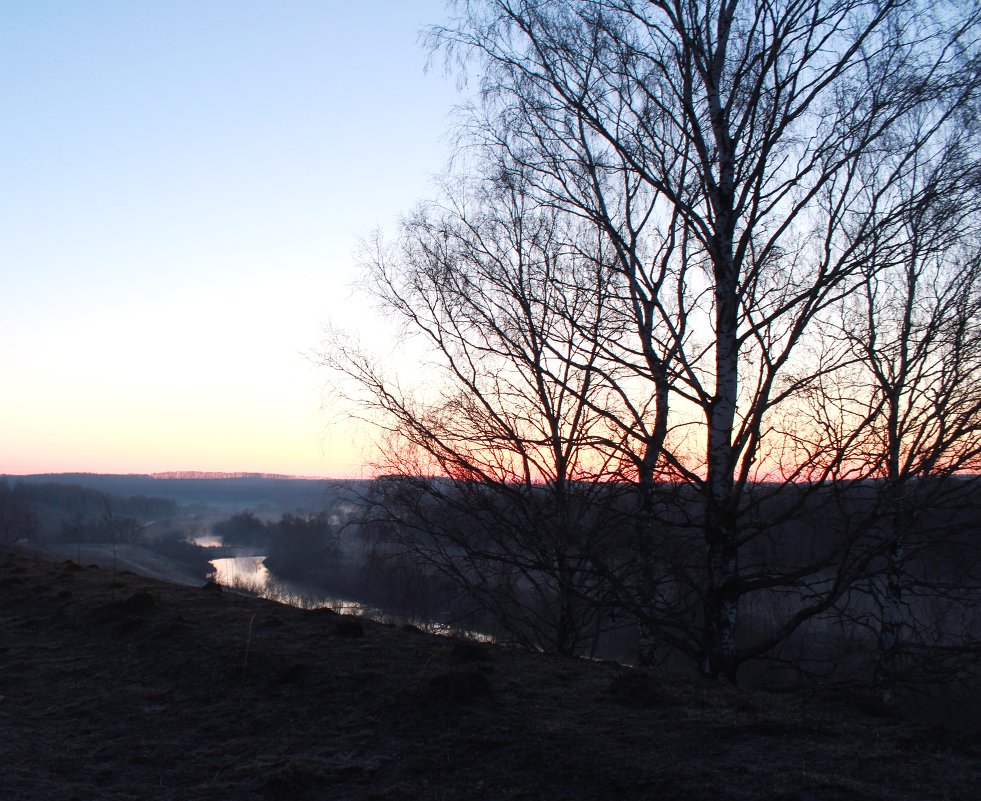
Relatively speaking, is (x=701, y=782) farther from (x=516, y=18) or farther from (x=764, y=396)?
(x=516, y=18)

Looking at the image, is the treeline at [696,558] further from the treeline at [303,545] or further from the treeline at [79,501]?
the treeline at [79,501]

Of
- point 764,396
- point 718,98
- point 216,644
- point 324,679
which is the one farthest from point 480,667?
point 718,98

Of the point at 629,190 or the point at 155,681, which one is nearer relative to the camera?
the point at 155,681

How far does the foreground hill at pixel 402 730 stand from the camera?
12.3 feet

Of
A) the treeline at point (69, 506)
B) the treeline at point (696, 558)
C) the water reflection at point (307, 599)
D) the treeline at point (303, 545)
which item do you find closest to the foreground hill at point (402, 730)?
the treeline at point (696, 558)

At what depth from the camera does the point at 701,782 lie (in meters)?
3.54

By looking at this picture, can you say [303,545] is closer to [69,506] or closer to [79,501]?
[69,506]

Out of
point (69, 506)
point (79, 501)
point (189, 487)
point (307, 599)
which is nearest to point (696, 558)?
point (307, 599)

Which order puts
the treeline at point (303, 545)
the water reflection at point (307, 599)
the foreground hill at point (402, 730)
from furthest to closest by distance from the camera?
the treeline at point (303, 545) < the water reflection at point (307, 599) < the foreground hill at point (402, 730)

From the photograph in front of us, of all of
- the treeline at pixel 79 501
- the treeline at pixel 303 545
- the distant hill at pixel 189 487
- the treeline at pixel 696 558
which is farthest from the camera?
the distant hill at pixel 189 487

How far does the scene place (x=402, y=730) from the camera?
15.7 feet

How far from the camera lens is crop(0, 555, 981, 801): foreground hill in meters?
3.76

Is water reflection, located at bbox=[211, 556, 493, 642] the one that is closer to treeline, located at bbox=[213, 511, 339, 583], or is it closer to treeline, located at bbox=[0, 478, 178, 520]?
treeline, located at bbox=[213, 511, 339, 583]

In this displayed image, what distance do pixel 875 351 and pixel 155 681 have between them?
7.04m
